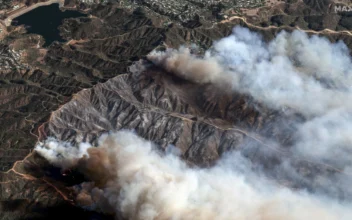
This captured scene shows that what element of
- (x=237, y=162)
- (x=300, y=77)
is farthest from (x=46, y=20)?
(x=237, y=162)

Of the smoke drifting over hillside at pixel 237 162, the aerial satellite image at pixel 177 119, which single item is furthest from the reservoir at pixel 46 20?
the smoke drifting over hillside at pixel 237 162

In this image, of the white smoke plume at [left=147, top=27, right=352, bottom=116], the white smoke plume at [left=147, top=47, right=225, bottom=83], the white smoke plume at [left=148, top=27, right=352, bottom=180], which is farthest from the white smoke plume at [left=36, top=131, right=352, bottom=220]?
the white smoke plume at [left=147, top=47, right=225, bottom=83]

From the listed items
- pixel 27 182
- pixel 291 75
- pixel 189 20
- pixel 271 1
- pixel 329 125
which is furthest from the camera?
pixel 271 1

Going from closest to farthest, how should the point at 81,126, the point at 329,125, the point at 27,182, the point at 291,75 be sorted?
the point at 27,182 < the point at 329,125 < the point at 81,126 < the point at 291,75

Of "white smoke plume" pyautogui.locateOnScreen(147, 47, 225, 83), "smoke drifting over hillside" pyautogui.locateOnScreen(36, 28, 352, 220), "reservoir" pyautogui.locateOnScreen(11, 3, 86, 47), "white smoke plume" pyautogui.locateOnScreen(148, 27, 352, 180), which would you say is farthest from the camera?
"reservoir" pyautogui.locateOnScreen(11, 3, 86, 47)

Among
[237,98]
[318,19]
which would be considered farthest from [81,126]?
[318,19]

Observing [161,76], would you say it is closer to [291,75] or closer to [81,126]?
[81,126]

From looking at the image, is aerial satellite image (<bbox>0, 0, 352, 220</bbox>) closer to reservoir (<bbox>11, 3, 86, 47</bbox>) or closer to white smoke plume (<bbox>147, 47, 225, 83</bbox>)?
white smoke plume (<bbox>147, 47, 225, 83</bbox>)
